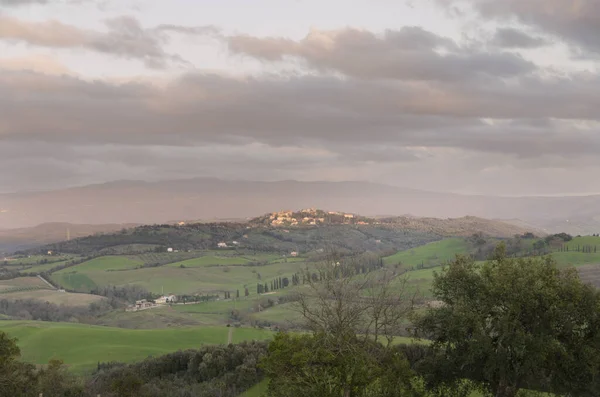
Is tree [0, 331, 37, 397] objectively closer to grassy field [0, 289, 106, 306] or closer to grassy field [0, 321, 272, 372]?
grassy field [0, 321, 272, 372]

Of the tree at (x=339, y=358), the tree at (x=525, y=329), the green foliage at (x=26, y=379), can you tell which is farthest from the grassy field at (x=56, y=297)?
the tree at (x=525, y=329)

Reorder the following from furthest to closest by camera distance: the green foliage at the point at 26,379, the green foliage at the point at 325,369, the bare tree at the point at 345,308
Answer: the green foliage at the point at 26,379
the bare tree at the point at 345,308
the green foliage at the point at 325,369

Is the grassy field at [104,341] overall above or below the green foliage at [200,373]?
below

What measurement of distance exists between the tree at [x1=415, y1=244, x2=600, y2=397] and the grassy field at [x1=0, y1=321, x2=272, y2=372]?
67245 millimetres

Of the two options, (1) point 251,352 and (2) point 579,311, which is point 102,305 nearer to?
(1) point 251,352

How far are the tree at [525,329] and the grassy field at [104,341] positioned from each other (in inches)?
2647

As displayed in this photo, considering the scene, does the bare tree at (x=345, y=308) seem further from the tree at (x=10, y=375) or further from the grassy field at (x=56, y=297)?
the grassy field at (x=56, y=297)

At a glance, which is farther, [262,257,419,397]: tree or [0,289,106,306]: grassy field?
[0,289,106,306]: grassy field

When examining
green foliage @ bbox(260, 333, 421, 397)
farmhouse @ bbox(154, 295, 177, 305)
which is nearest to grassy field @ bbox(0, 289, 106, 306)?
farmhouse @ bbox(154, 295, 177, 305)

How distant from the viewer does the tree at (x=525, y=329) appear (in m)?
30.8

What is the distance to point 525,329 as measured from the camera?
1250 inches

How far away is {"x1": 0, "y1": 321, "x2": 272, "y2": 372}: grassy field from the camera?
97438mm

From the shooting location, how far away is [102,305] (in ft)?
545

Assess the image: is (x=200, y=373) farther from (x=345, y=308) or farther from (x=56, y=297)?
(x=56, y=297)
